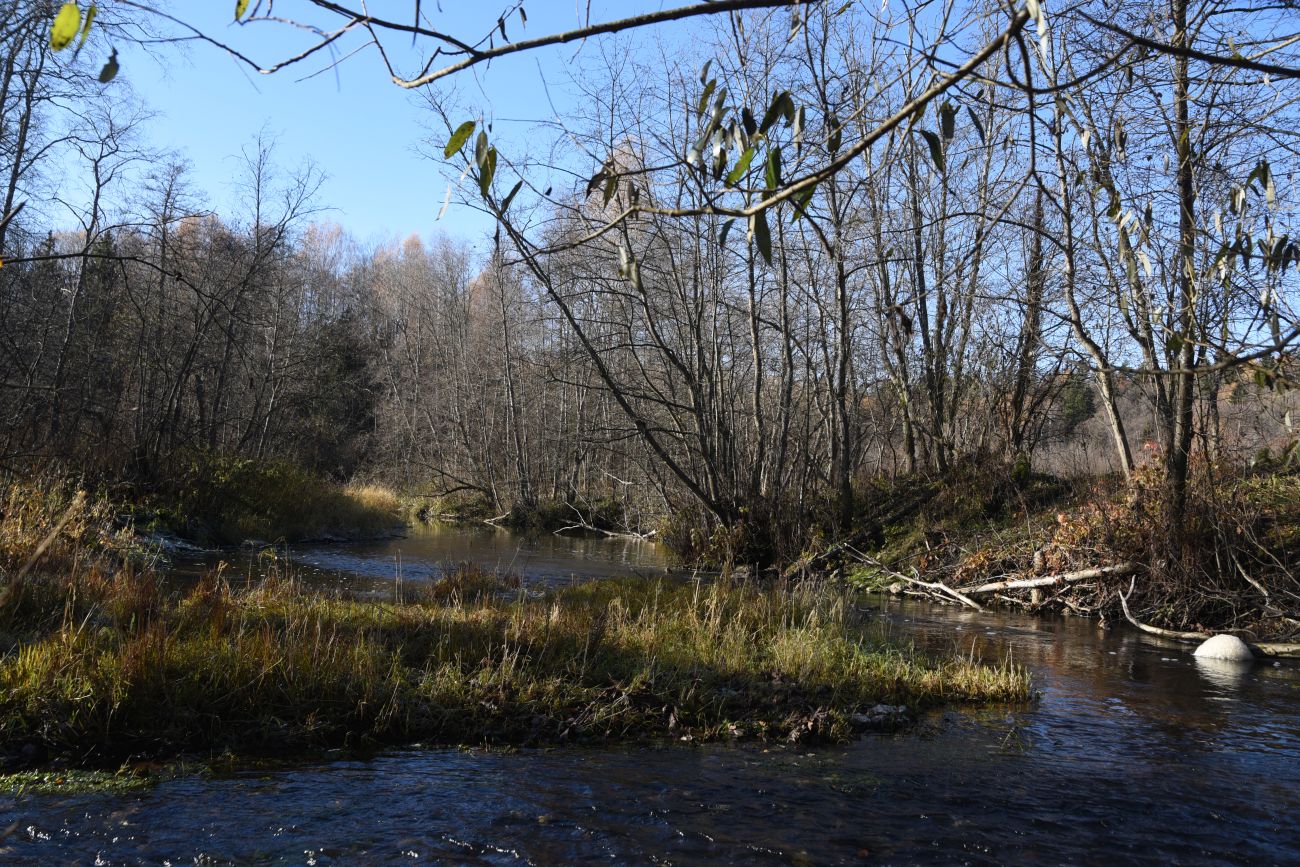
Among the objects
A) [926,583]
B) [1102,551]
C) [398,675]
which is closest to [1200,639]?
[1102,551]

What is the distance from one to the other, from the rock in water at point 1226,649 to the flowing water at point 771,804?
7.28 ft

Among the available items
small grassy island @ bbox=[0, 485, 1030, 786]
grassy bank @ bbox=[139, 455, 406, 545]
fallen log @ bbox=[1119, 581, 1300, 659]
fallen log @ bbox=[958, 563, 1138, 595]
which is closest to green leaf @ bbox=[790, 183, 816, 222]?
small grassy island @ bbox=[0, 485, 1030, 786]

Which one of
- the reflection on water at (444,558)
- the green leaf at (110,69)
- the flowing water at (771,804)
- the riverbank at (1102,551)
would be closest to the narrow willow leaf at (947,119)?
the green leaf at (110,69)

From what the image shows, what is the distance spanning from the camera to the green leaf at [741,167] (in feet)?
7.24

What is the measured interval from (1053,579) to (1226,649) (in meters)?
3.07

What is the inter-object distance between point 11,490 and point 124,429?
5.87 metres

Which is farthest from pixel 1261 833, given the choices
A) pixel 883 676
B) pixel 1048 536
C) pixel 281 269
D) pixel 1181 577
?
pixel 281 269

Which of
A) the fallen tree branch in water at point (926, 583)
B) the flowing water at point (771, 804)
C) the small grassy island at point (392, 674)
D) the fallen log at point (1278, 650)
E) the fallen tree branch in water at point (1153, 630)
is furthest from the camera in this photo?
the fallen tree branch in water at point (926, 583)

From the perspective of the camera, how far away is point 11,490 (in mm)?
11000

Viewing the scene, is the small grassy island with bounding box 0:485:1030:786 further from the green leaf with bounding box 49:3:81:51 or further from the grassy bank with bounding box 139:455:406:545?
the grassy bank with bounding box 139:455:406:545

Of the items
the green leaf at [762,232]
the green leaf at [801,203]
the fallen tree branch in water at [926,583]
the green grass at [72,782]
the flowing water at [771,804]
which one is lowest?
the green grass at [72,782]

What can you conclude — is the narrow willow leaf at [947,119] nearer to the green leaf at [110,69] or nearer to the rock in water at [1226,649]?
the green leaf at [110,69]

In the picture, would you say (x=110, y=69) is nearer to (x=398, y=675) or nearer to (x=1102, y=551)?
(x=398, y=675)

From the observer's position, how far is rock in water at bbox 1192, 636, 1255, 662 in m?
9.07
